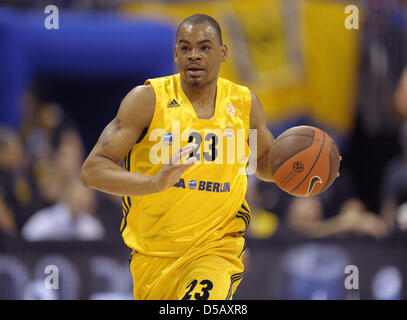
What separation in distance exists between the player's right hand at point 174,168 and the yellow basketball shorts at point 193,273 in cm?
66

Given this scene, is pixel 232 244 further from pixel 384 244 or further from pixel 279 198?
pixel 279 198

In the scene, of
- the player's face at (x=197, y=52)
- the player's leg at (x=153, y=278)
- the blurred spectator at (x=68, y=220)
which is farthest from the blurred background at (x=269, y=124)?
the player's face at (x=197, y=52)

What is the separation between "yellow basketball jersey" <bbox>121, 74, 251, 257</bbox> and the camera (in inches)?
185

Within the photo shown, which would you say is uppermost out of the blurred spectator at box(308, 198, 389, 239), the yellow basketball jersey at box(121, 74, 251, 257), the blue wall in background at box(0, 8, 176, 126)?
the blue wall in background at box(0, 8, 176, 126)

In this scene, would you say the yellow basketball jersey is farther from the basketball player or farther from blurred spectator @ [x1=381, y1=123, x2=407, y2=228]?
blurred spectator @ [x1=381, y1=123, x2=407, y2=228]

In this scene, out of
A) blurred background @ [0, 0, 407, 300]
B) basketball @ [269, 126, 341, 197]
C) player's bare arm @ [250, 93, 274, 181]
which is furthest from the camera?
blurred background @ [0, 0, 407, 300]

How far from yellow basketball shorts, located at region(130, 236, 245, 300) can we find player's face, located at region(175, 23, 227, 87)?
1.16m

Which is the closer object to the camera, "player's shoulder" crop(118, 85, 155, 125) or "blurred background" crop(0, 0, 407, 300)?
"player's shoulder" crop(118, 85, 155, 125)

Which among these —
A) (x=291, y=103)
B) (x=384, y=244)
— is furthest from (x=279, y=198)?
(x=291, y=103)

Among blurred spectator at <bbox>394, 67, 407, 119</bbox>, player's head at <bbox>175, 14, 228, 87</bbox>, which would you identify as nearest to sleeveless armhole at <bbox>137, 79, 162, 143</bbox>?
player's head at <bbox>175, 14, 228, 87</bbox>

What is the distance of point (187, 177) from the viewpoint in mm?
4699

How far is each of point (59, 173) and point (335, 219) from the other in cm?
381

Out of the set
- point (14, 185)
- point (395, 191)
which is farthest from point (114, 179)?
point (395, 191)

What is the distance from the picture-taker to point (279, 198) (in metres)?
9.95
